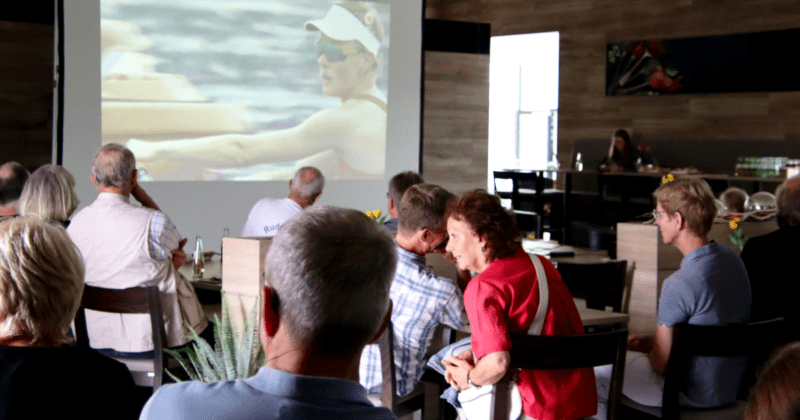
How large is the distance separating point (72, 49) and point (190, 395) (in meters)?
5.51

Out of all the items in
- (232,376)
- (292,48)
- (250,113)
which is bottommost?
(232,376)

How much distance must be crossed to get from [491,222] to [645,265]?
1766mm

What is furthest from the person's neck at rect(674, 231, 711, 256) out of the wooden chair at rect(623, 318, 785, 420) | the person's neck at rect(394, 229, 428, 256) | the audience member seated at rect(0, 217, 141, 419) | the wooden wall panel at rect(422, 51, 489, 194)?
the wooden wall panel at rect(422, 51, 489, 194)

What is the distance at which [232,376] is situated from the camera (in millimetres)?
2008

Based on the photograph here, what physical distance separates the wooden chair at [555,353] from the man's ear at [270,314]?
3.58ft

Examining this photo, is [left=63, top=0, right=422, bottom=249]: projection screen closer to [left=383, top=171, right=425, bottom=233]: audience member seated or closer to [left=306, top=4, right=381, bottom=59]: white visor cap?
[left=306, top=4, right=381, bottom=59]: white visor cap

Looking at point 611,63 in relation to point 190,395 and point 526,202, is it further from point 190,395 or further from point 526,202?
point 190,395

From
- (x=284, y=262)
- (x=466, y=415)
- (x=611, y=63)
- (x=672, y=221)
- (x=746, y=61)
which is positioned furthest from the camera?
(x=611, y=63)

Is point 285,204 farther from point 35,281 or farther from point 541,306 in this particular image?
point 35,281

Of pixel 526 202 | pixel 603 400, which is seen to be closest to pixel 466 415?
pixel 603 400

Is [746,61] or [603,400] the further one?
[746,61]

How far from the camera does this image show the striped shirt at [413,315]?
8.38 ft

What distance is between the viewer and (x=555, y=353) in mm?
2039

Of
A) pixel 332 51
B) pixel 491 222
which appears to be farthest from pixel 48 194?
pixel 332 51
